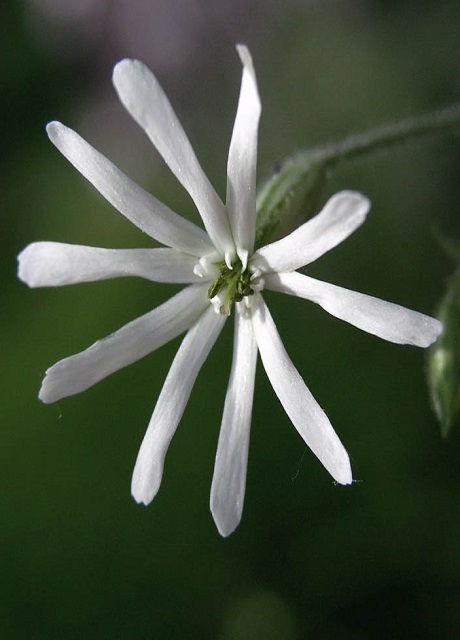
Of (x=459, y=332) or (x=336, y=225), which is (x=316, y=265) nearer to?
(x=459, y=332)

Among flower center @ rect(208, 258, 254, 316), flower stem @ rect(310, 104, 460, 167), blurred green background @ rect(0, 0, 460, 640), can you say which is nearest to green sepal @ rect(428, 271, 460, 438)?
flower stem @ rect(310, 104, 460, 167)

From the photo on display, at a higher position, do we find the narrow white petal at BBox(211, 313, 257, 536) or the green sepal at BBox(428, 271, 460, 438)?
the green sepal at BBox(428, 271, 460, 438)

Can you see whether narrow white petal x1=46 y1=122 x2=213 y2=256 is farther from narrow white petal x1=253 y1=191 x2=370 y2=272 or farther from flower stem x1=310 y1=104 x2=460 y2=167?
flower stem x1=310 y1=104 x2=460 y2=167

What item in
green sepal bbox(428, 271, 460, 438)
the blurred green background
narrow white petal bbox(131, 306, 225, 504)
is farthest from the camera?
the blurred green background

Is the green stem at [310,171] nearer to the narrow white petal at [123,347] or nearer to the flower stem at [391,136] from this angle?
the flower stem at [391,136]

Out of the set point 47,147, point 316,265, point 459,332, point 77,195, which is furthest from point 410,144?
point 47,147

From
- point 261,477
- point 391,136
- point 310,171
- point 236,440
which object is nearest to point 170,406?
point 236,440

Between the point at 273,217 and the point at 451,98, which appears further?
the point at 451,98

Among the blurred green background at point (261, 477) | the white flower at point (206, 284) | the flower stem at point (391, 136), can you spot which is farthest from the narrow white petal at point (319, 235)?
the blurred green background at point (261, 477)
